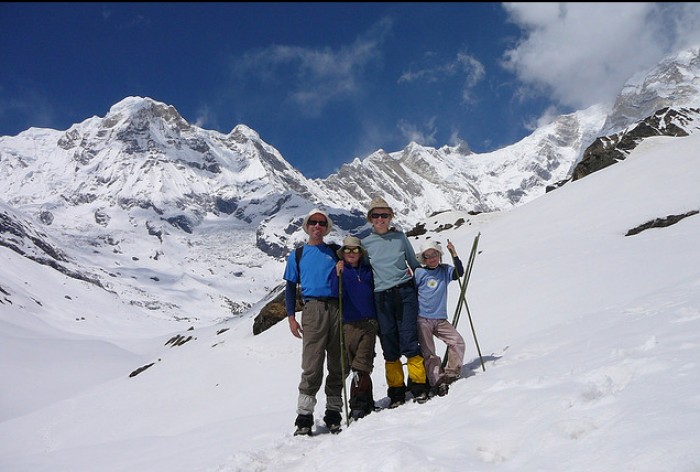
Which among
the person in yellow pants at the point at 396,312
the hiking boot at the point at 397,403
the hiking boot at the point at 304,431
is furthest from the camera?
the person in yellow pants at the point at 396,312

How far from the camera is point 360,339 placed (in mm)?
7246

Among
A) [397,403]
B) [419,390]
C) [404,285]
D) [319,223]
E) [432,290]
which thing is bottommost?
[397,403]

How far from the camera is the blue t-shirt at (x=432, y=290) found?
294 inches

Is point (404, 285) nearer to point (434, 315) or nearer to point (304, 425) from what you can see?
point (434, 315)

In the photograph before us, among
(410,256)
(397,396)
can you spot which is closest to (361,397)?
(397,396)

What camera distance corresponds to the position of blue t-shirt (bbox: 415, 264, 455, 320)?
746cm

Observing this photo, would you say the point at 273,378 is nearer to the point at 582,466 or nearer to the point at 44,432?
the point at 44,432

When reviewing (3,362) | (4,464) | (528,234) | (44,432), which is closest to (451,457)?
(4,464)

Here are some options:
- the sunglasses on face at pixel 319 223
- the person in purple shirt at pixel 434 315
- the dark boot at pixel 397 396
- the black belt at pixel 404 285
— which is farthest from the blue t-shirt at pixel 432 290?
the sunglasses on face at pixel 319 223

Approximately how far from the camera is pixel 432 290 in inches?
295

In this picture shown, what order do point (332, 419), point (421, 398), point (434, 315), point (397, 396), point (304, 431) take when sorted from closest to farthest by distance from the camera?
point (421, 398) → point (304, 431) → point (332, 419) → point (397, 396) → point (434, 315)

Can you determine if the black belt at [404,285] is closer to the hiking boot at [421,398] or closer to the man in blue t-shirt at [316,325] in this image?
the man in blue t-shirt at [316,325]

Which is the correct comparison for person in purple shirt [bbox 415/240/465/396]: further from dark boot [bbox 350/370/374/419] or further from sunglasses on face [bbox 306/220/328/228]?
sunglasses on face [bbox 306/220/328/228]

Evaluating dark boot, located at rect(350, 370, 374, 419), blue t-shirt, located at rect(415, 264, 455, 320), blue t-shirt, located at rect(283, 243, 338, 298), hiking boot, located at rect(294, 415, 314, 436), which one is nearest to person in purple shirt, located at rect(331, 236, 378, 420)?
dark boot, located at rect(350, 370, 374, 419)
